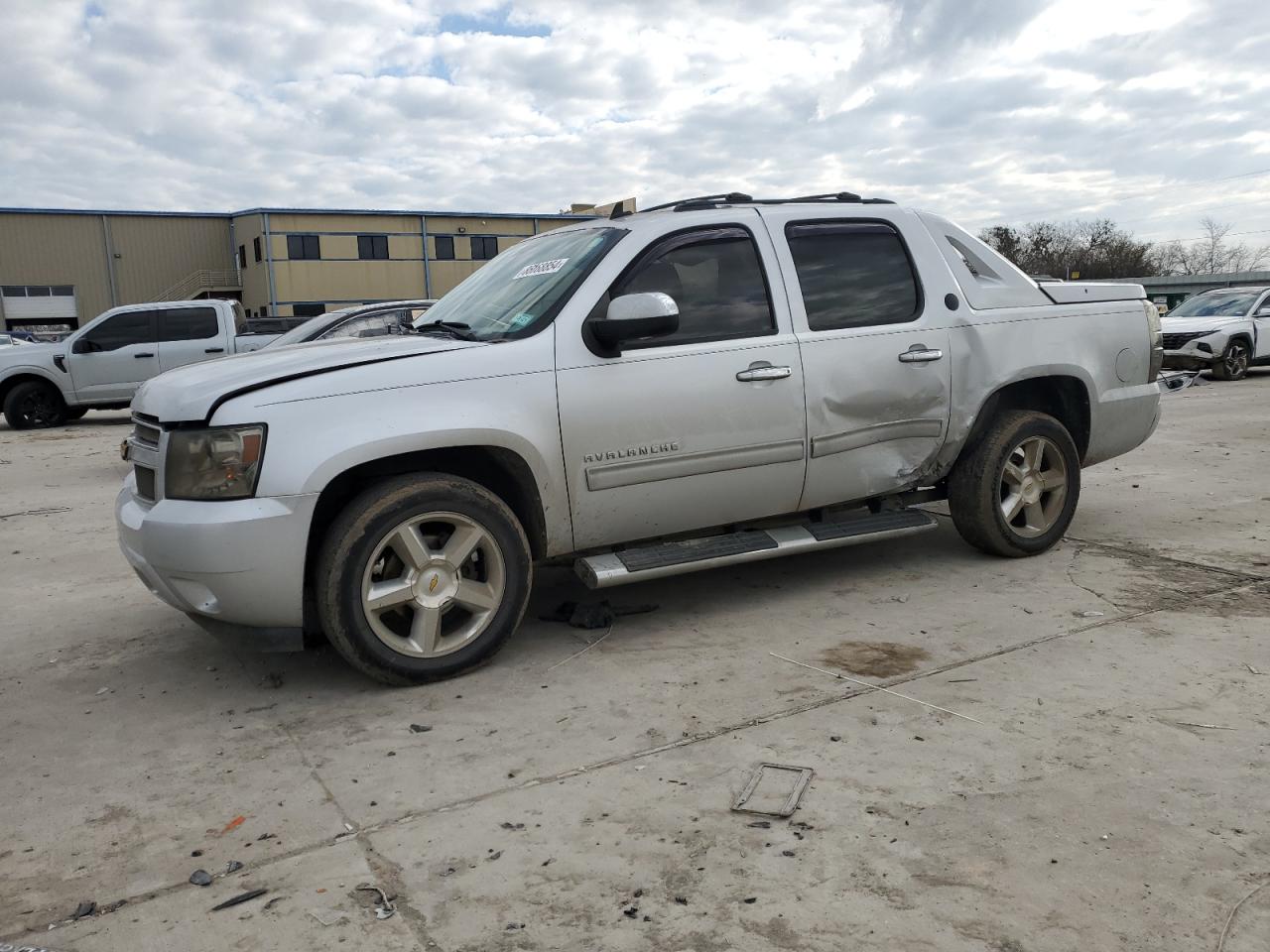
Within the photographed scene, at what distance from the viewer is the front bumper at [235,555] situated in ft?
12.3

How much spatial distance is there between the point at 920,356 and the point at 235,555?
321 centimetres

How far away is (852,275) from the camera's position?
16.6 ft

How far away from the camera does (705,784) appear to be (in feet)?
10.3

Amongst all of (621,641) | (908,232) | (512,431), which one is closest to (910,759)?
(621,641)

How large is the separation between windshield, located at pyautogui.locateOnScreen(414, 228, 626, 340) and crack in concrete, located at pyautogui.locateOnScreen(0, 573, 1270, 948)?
1.80 meters

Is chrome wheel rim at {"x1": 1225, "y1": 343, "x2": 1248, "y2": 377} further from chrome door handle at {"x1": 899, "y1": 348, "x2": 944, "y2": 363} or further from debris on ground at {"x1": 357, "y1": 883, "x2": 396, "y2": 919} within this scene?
debris on ground at {"x1": 357, "y1": 883, "x2": 396, "y2": 919}

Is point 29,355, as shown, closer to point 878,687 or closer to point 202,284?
point 878,687

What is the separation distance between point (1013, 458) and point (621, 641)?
2.37 m

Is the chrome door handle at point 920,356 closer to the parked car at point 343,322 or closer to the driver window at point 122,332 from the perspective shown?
the parked car at point 343,322

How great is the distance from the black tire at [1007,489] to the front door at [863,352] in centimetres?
29

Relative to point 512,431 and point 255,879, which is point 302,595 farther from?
point 255,879

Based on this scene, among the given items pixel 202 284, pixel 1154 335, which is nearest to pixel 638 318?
pixel 1154 335

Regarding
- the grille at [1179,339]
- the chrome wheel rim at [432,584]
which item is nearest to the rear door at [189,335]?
the chrome wheel rim at [432,584]

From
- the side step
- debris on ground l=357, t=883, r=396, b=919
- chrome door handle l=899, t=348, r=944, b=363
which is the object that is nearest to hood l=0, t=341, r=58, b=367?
the side step
